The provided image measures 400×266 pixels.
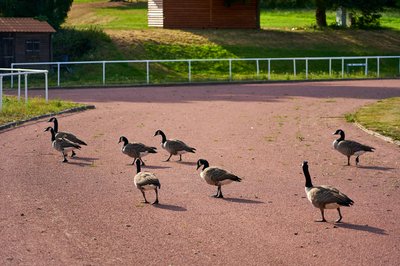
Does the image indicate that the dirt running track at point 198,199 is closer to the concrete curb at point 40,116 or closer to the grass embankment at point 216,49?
the concrete curb at point 40,116

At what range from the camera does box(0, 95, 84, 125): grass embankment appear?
28391mm

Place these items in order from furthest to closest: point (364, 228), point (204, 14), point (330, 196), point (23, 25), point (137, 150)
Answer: point (204, 14) < point (23, 25) < point (137, 150) < point (330, 196) < point (364, 228)

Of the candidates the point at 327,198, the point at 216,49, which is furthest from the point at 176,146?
the point at 216,49

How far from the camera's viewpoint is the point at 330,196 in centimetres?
Result: 1295

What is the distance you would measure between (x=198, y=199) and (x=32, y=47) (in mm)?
37781

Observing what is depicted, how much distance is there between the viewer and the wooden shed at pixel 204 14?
219ft

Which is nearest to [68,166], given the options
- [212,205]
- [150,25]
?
[212,205]

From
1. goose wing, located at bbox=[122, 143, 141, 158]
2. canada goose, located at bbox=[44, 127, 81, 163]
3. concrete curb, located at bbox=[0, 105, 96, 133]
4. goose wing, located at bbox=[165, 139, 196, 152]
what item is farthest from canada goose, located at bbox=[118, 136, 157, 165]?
concrete curb, located at bbox=[0, 105, 96, 133]

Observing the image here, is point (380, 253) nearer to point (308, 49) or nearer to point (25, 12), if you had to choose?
point (25, 12)

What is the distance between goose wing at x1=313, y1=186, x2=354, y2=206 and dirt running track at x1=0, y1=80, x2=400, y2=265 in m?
0.35

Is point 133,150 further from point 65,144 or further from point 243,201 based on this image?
point 243,201

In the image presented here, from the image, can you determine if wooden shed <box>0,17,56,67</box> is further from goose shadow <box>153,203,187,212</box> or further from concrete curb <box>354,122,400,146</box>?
goose shadow <box>153,203,187,212</box>

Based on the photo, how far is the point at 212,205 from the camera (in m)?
14.6

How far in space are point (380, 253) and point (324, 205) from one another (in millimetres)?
1817
